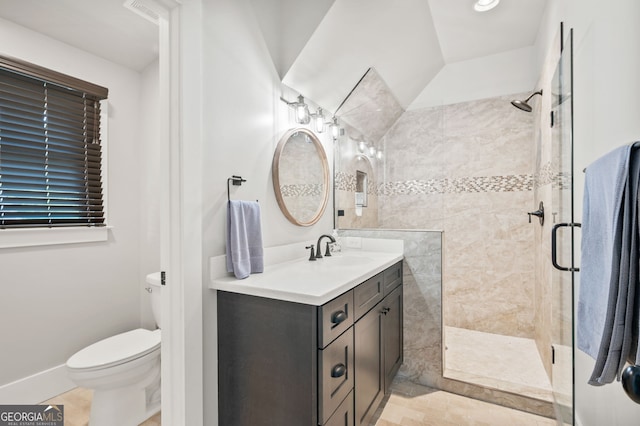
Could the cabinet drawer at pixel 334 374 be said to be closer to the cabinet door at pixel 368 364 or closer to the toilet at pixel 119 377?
the cabinet door at pixel 368 364

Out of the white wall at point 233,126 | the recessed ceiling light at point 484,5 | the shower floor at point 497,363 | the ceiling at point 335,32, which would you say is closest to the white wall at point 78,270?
the ceiling at point 335,32

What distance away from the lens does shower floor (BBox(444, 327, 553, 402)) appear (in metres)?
2.00

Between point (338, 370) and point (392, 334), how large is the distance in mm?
839

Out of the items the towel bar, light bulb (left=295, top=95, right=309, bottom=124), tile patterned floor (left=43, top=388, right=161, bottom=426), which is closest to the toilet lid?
tile patterned floor (left=43, top=388, right=161, bottom=426)

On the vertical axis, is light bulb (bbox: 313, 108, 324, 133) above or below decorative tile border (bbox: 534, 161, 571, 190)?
above

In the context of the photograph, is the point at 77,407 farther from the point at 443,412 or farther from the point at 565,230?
the point at 565,230

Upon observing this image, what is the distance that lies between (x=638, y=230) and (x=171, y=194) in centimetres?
156

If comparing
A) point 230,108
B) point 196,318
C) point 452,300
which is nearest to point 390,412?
point 196,318

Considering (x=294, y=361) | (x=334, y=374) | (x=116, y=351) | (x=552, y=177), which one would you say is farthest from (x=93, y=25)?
(x=552, y=177)

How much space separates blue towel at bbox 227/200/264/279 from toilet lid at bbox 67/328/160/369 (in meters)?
0.81

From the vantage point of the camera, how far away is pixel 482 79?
308cm

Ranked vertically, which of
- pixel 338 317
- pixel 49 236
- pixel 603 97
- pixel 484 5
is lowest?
pixel 338 317

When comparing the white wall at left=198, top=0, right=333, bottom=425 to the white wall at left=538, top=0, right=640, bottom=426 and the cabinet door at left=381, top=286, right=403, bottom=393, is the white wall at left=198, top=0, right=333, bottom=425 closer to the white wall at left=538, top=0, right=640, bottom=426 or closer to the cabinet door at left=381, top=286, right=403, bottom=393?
the cabinet door at left=381, top=286, right=403, bottom=393

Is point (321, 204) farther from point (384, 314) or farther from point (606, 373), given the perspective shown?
point (606, 373)
